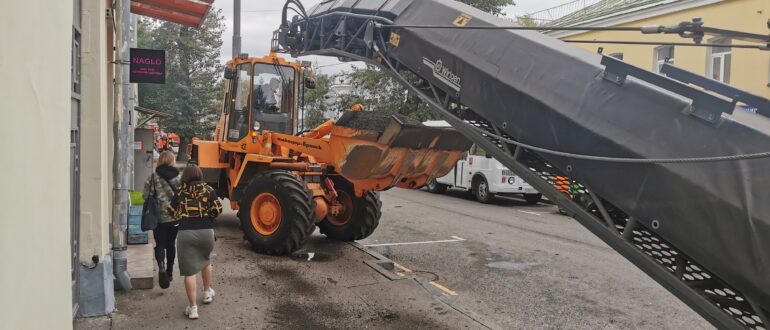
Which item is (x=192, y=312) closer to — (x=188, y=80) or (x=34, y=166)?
(x=34, y=166)

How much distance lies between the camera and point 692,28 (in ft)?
10.8

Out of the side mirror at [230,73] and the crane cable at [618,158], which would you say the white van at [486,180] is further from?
the crane cable at [618,158]

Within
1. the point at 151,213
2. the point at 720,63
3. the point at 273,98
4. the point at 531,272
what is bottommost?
the point at 531,272

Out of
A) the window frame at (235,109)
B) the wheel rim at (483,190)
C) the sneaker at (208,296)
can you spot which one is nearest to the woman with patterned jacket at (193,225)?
the sneaker at (208,296)

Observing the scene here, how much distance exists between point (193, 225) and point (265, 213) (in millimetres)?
2908

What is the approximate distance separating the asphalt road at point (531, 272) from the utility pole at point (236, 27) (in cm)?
613

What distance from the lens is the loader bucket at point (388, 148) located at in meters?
7.29

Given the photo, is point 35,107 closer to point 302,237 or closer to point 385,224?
point 302,237

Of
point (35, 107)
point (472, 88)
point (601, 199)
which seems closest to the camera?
point (35, 107)

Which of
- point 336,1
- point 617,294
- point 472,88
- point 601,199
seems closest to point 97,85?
→ point 336,1

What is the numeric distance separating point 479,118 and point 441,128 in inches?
87.2

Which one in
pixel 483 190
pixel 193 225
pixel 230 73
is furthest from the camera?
pixel 483 190

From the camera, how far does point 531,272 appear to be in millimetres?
8617

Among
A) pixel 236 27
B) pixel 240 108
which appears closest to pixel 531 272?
pixel 240 108
